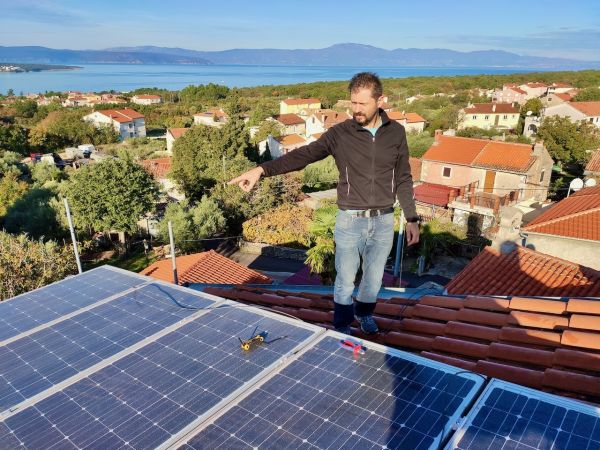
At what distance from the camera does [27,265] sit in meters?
18.0

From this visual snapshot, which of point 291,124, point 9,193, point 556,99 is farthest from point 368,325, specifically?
point 556,99

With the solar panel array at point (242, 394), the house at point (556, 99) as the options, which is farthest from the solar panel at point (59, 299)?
the house at point (556, 99)

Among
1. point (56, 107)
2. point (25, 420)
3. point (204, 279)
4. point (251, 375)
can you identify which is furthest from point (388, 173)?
point (56, 107)

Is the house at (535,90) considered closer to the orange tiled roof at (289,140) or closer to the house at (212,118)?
the orange tiled roof at (289,140)

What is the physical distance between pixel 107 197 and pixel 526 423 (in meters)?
29.2

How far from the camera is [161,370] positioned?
3.52 metres

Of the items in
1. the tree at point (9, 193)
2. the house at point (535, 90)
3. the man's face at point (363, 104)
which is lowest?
the tree at point (9, 193)

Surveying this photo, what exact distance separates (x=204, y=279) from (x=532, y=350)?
13.2 meters

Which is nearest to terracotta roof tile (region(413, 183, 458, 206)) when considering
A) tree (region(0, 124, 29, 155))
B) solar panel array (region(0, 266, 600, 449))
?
solar panel array (region(0, 266, 600, 449))

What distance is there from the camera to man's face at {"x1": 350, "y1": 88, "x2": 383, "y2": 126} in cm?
393

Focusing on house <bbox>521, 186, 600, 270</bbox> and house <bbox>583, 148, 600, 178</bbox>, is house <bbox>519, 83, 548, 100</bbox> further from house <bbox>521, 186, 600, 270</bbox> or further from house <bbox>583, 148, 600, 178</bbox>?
house <bbox>521, 186, 600, 270</bbox>

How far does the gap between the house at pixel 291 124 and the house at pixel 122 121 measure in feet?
Result: 97.3

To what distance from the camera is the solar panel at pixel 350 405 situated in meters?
2.69

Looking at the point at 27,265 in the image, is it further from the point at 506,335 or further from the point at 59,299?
the point at 506,335
